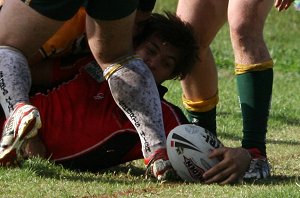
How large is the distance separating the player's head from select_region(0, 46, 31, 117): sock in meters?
0.78

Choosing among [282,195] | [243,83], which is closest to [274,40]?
[243,83]

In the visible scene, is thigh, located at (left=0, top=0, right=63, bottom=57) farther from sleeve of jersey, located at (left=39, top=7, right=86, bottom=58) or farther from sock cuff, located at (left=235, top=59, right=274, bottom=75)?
sock cuff, located at (left=235, top=59, right=274, bottom=75)

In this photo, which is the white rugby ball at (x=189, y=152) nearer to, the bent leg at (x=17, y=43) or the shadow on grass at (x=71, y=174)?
the shadow on grass at (x=71, y=174)

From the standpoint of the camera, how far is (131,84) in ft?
16.4

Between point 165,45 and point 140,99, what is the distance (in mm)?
504

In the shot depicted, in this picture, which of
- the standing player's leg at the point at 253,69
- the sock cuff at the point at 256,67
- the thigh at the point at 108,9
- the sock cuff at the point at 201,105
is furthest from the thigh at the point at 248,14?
the sock cuff at the point at 201,105

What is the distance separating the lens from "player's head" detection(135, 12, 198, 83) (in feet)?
17.7

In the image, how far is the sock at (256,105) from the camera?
5.51 m

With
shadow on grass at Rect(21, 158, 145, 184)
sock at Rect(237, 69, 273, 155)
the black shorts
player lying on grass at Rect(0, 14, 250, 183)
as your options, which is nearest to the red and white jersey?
player lying on grass at Rect(0, 14, 250, 183)

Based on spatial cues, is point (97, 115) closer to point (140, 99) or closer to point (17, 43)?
point (140, 99)

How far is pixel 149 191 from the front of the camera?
4.79m

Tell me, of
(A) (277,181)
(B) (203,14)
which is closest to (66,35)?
(B) (203,14)

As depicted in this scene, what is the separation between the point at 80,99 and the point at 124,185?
748 millimetres

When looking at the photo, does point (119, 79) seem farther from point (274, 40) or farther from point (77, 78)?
point (274, 40)
